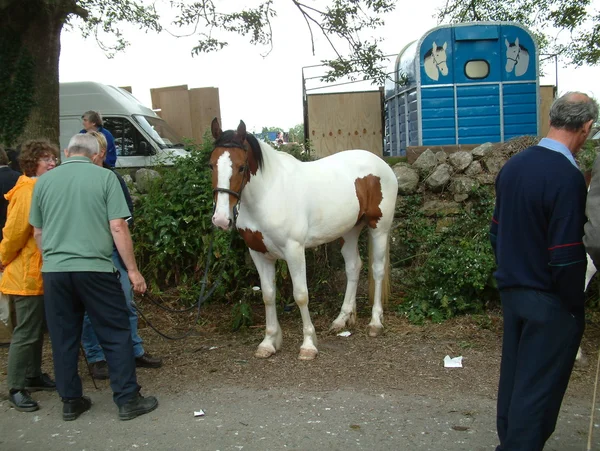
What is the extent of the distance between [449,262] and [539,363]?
3143 millimetres

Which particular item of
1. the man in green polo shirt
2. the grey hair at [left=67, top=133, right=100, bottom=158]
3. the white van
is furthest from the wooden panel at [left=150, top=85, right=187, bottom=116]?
the man in green polo shirt

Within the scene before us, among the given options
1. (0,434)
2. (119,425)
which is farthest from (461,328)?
(0,434)

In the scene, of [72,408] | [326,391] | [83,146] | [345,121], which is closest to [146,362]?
[72,408]

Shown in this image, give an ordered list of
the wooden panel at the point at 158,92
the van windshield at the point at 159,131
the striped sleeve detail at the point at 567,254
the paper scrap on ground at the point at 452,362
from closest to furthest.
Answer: the striped sleeve detail at the point at 567,254 → the paper scrap on ground at the point at 452,362 → the van windshield at the point at 159,131 → the wooden panel at the point at 158,92

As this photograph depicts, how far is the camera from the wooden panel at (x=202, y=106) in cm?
1592

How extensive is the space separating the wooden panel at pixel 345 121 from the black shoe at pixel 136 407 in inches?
338

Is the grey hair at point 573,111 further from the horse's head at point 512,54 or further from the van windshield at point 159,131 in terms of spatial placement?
A: the van windshield at point 159,131

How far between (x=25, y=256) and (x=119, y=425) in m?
1.38

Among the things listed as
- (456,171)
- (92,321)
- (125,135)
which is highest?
(125,135)

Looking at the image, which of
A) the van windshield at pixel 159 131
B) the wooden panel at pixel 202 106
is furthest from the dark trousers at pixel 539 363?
the wooden panel at pixel 202 106

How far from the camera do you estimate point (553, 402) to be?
2.60 metres

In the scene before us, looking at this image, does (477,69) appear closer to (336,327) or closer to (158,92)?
(336,327)

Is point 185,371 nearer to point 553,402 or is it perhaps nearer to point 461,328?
point 461,328

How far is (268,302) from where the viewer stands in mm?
5004
